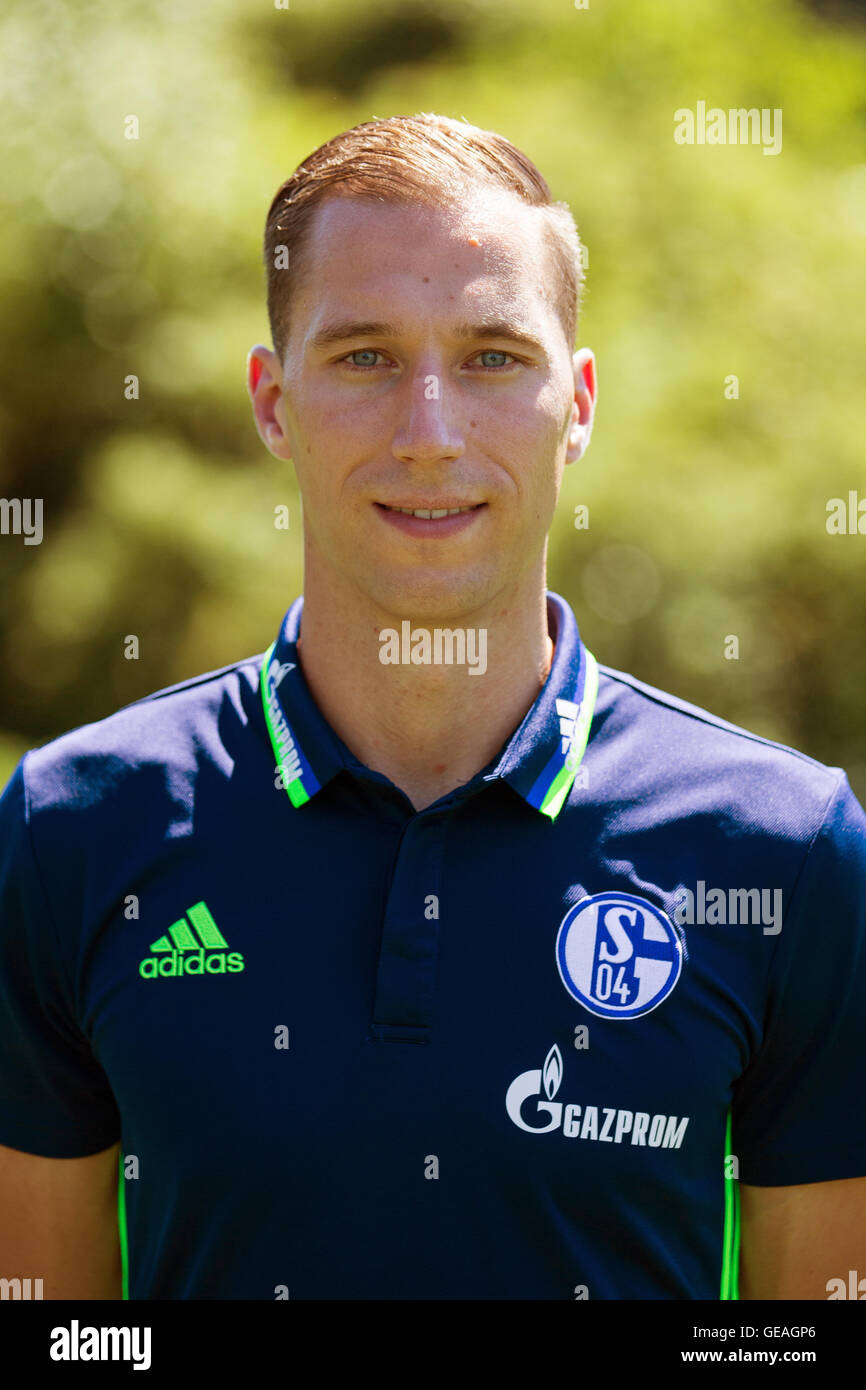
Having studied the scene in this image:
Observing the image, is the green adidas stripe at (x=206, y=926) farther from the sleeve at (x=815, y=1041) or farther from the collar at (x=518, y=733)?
the sleeve at (x=815, y=1041)

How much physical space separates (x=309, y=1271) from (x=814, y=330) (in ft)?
11.4

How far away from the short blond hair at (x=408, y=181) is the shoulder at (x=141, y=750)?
17.9 inches

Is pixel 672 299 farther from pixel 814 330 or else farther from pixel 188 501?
pixel 188 501

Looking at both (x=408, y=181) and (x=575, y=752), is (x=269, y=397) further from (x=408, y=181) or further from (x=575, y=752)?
(x=575, y=752)

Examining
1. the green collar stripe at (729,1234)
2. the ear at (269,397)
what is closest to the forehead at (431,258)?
the ear at (269,397)

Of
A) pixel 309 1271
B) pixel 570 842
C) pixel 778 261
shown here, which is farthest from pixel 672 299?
pixel 309 1271

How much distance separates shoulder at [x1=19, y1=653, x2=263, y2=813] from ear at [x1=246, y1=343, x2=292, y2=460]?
32cm

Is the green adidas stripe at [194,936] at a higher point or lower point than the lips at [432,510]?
lower

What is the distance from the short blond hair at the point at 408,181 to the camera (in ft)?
5.55

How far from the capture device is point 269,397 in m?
1.85

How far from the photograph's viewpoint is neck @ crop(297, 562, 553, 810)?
1.71 metres

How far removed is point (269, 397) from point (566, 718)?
1.89 feet

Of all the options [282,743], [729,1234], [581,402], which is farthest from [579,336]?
[729,1234]

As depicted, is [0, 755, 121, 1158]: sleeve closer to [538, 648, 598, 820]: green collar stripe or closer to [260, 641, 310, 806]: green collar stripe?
[260, 641, 310, 806]: green collar stripe
